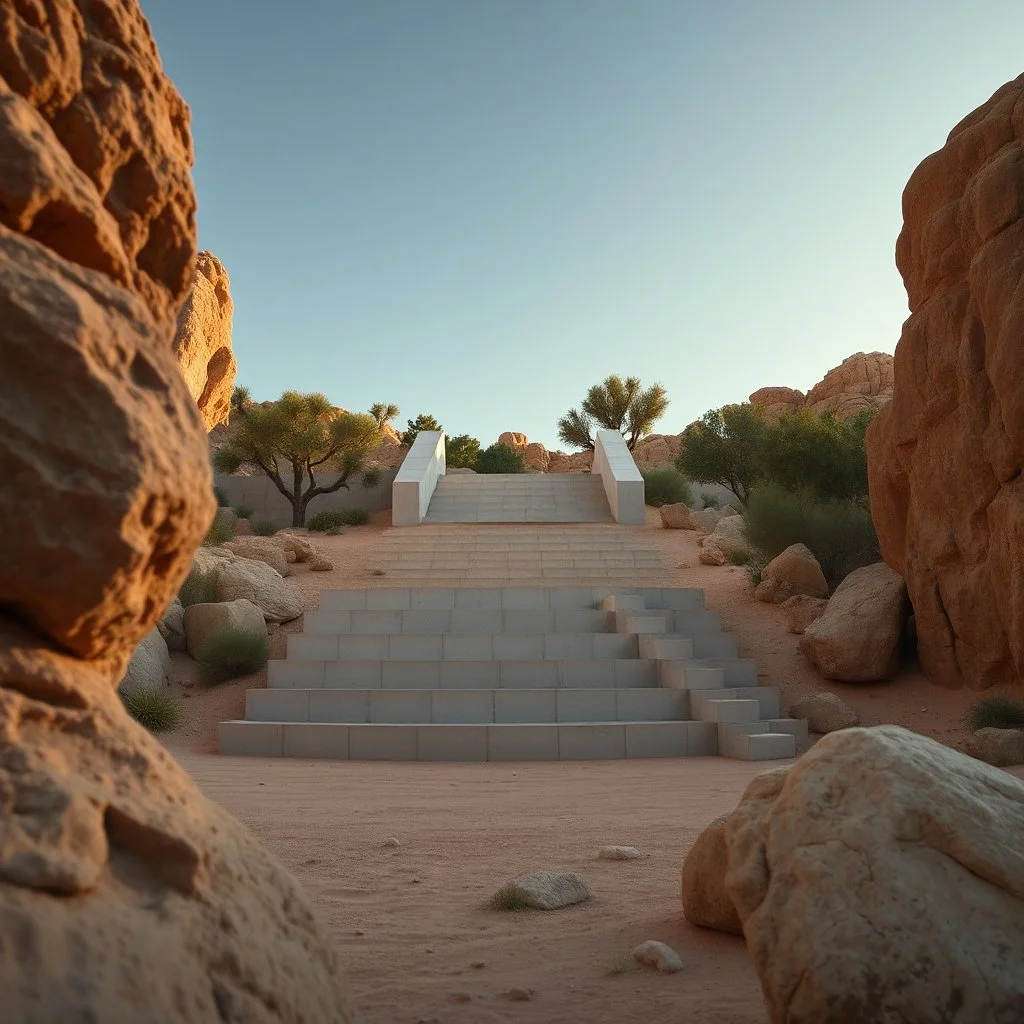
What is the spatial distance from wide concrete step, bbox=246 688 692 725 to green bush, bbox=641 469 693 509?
13522mm

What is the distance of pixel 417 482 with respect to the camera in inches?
820

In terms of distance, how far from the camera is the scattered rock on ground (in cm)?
335

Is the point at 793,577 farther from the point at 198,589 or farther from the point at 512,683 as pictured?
the point at 198,589

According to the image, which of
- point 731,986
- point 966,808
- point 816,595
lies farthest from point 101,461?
point 816,595

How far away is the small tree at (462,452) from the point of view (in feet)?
119

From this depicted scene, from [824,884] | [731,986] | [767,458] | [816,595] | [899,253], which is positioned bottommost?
[731,986]

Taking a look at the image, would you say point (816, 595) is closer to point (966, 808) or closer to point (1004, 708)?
point (1004, 708)

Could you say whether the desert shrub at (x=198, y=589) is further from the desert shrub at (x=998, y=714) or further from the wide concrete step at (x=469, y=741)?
the desert shrub at (x=998, y=714)

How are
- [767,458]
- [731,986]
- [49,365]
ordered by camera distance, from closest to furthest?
1. [49,365]
2. [731,986]
3. [767,458]

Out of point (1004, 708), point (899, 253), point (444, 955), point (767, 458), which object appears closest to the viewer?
point (444, 955)

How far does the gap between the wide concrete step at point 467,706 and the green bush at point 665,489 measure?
1352cm

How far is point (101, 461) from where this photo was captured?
6.14 feet

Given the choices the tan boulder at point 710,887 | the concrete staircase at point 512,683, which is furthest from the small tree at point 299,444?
the tan boulder at point 710,887

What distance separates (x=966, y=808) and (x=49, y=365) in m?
2.47
